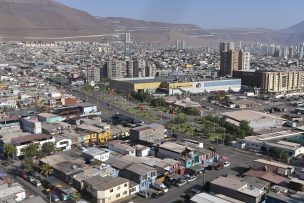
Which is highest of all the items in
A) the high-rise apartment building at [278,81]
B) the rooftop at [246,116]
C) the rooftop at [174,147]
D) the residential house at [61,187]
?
the high-rise apartment building at [278,81]

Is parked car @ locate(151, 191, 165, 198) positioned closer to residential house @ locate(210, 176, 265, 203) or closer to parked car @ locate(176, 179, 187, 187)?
parked car @ locate(176, 179, 187, 187)

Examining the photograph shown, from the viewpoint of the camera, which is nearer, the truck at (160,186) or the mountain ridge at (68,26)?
the truck at (160,186)

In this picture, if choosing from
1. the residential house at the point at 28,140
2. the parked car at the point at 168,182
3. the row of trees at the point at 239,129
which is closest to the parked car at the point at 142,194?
the parked car at the point at 168,182

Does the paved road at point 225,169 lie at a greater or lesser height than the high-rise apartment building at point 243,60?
lesser

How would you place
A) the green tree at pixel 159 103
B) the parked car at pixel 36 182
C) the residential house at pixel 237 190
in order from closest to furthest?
the residential house at pixel 237 190
the parked car at pixel 36 182
the green tree at pixel 159 103

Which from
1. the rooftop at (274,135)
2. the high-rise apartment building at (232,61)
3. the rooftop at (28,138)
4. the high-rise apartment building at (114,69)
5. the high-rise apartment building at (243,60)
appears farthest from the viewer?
the high-rise apartment building at (243,60)

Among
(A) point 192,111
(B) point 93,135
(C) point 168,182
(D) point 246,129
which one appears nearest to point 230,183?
(C) point 168,182

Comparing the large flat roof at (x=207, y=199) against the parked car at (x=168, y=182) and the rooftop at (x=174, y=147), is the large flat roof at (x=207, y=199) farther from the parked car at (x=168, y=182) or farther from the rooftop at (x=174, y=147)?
the rooftop at (x=174, y=147)

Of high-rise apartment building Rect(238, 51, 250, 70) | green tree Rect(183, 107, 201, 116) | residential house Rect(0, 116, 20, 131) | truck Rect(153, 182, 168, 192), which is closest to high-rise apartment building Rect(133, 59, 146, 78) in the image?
high-rise apartment building Rect(238, 51, 250, 70)

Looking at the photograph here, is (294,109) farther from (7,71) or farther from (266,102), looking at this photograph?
(7,71)
